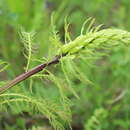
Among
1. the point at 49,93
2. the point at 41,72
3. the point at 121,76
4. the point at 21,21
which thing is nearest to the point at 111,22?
the point at 21,21

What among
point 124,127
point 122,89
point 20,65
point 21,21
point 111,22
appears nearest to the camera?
point 124,127

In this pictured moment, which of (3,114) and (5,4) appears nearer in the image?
(3,114)

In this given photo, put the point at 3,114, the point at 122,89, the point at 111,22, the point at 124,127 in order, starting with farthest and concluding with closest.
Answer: the point at 111,22
the point at 122,89
the point at 3,114
the point at 124,127

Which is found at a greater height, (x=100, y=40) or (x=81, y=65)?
Answer: (x=81, y=65)

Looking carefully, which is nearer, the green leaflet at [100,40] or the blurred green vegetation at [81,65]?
the green leaflet at [100,40]

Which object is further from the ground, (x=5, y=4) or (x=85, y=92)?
(x=5, y=4)

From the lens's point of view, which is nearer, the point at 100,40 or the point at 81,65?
the point at 100,40

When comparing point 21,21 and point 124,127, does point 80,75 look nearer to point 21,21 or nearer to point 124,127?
point 124,127

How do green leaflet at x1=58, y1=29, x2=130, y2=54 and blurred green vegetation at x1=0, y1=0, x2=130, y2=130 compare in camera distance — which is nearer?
green leaflet at x1=58, y1=29, x2=130, y2=54
